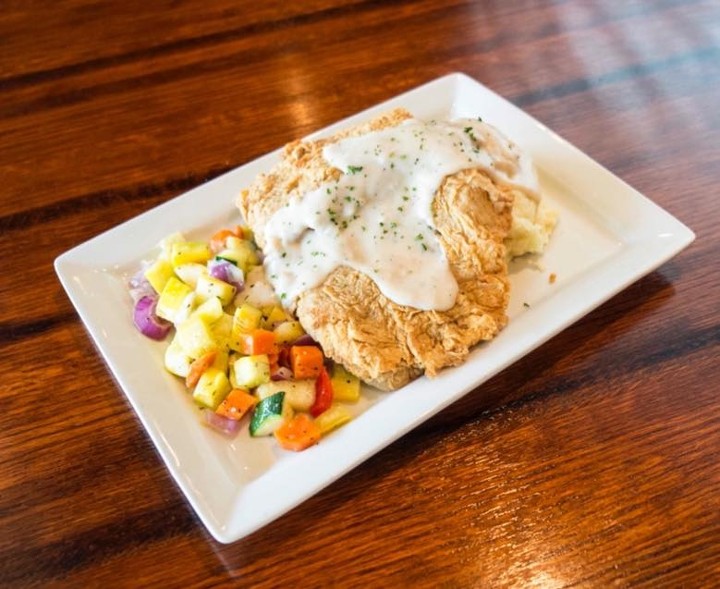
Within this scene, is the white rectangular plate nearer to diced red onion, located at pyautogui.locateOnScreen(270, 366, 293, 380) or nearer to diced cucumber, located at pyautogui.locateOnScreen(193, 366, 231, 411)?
diced cucumber, located at pyautogui.locateOnScreen(193, 366, 231, 411)

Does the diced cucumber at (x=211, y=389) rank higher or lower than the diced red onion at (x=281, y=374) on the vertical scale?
higher

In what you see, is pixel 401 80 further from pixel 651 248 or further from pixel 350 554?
pixel 350 554

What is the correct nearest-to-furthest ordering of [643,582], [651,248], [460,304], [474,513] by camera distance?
[643,582]
[474,513]
[460,304]
[651,248]

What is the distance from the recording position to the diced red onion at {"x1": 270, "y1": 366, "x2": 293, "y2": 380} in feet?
7.22

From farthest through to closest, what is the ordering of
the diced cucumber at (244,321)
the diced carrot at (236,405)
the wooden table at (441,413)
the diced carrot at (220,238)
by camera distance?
the diced carrot at (220,238), the diced cucumber at (244,321), the diced carrot at (236,405), the wooden table at (441,413)

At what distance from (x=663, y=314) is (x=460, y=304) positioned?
0.80 metres

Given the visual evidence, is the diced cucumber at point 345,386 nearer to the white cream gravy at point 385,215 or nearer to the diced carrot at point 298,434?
the diced carrot at point 298,434

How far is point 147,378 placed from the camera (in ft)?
7.22

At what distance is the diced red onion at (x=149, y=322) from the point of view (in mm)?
2363

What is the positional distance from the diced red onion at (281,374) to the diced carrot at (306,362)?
2 cm

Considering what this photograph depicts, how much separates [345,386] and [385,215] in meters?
0.65

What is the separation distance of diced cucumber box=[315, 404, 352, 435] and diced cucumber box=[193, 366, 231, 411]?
0.33m

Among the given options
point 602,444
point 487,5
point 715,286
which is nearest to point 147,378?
point 602,444

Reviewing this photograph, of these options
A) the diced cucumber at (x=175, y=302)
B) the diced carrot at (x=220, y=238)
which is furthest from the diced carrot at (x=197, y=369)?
the diced carrot at (x=220, y=238)
